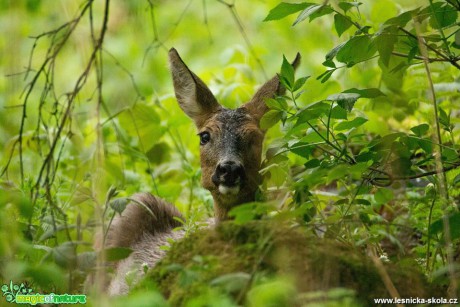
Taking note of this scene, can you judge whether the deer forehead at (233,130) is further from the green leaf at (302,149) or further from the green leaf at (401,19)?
the green leaf at (401,19)

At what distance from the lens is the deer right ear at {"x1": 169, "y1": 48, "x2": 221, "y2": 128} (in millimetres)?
6527

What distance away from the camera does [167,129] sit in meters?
6.82

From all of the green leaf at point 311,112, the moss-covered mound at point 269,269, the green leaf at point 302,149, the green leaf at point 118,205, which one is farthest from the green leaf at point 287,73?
the green leaf at point 118,205

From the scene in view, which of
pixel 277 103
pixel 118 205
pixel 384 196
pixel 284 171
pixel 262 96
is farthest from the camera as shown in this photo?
pixel 262 96

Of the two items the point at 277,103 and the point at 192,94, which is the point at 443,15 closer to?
the point at 277,103

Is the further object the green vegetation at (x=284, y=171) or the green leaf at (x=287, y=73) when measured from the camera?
the green leaf at (x=287, y=73)

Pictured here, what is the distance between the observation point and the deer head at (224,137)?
5.82 meters

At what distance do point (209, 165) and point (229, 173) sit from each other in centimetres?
43

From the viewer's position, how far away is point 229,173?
18.9 ft

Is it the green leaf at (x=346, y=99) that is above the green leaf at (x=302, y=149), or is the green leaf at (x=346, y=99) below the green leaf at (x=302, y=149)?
above

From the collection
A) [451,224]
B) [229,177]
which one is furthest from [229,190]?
[451,224]

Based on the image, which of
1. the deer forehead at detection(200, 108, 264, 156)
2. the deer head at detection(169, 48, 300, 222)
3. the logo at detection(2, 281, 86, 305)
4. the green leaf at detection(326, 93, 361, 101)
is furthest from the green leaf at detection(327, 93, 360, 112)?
the deer forehead at detection(200, 108, 264, 156)

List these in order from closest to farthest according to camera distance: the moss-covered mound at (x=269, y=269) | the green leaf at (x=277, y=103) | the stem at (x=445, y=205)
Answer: the moss-covered mound at (x=269, y=269) < the stem at (x=445, y=205) < the green leaf at (x=277, y=103)

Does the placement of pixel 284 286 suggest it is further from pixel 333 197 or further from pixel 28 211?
pixel 333 197
